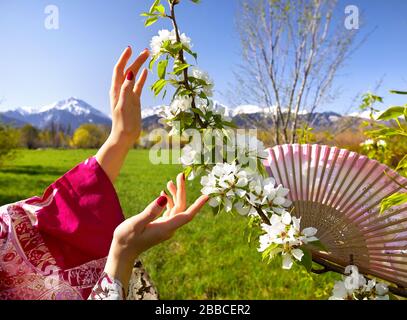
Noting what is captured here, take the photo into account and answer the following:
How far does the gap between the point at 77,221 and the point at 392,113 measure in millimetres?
683

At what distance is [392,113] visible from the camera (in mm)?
644

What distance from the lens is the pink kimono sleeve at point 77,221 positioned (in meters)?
0.90

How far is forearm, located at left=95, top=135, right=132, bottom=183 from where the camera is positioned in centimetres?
98

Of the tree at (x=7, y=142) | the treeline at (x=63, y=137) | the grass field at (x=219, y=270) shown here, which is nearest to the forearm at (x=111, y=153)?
the grass field at (x=219, y=270)

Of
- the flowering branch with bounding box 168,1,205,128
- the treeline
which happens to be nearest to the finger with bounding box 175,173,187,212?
the flowering branch with bounding box 168,1,205,128

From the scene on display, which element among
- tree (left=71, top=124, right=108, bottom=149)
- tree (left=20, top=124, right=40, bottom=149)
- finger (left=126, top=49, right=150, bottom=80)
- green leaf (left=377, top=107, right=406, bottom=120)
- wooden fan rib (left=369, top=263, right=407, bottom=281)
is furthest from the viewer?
tree (left=71, top=124, right=108, bottom=149)

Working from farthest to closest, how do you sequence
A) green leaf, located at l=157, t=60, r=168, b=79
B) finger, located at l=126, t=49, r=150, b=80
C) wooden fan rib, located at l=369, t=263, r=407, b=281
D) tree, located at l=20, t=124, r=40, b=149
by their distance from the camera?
tree, located at l=20, t=124, r=40, b=149
finger, located at l=126, t=49, r=150, b=80
green leaf, located at l=157, t=60, r=168, b=79
wooden fan rib, located at l=369, t=263, r=407, b=281

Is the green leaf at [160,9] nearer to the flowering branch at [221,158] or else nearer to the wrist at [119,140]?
the flowering branch at [221,158]

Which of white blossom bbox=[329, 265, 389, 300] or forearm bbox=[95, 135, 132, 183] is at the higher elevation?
forearm bbox=[95, 135, 132, 183]

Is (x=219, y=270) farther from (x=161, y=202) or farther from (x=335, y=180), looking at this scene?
(x=161, y=202)

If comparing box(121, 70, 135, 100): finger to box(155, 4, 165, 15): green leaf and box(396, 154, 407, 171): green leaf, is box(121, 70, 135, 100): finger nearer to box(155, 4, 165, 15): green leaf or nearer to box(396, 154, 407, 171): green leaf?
box(155, 4, 165, 15): green leaf

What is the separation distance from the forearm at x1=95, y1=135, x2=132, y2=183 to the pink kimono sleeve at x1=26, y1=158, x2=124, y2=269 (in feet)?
0.23

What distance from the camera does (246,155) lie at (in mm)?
768

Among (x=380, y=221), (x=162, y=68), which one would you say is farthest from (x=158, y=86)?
(x=380, y=221)
